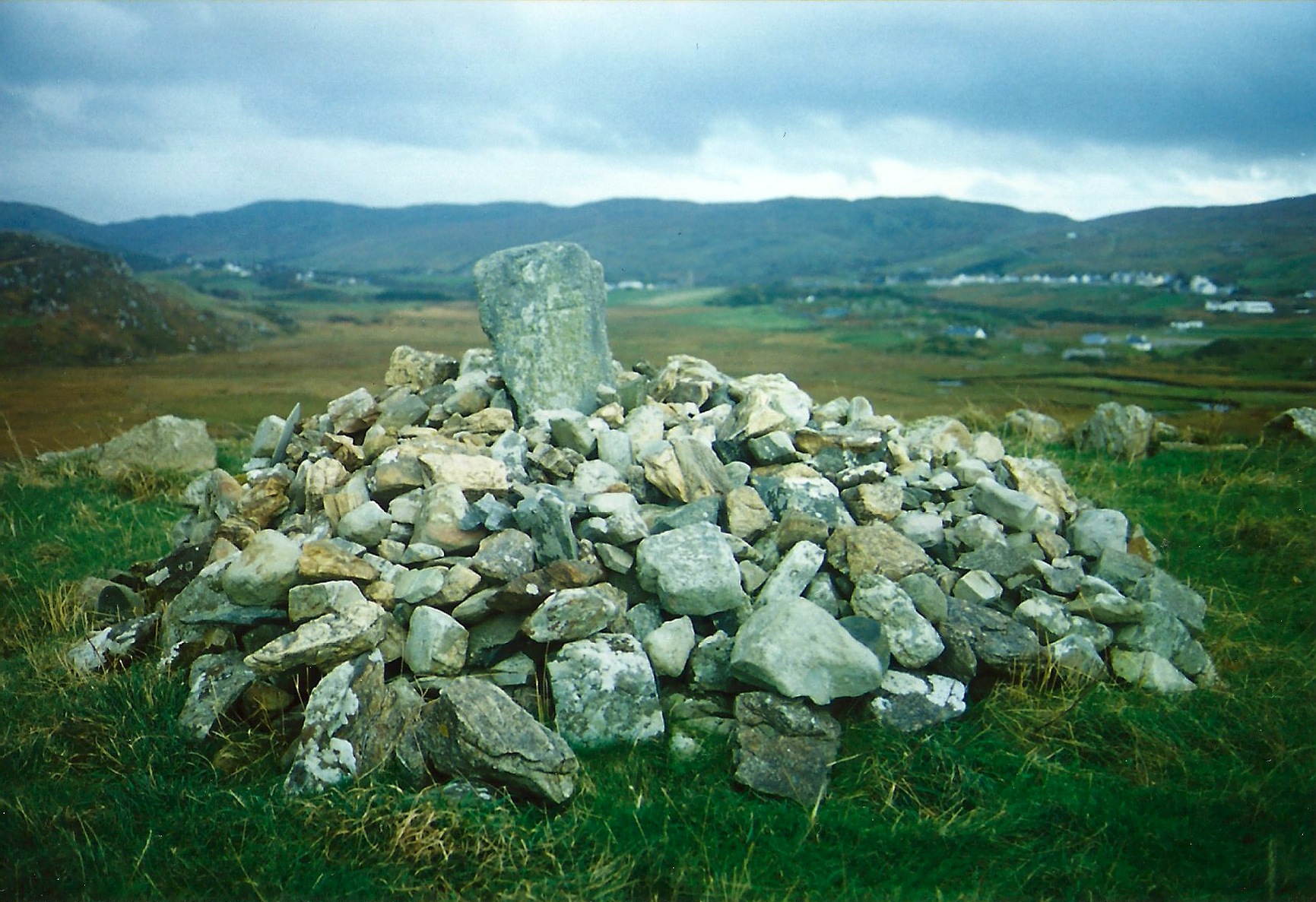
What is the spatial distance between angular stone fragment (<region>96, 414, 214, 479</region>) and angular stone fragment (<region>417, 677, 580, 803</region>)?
9.72 meters

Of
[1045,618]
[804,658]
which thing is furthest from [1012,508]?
[804,658]

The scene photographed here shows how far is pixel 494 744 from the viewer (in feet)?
13.8

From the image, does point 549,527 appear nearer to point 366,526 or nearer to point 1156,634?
point 366,526

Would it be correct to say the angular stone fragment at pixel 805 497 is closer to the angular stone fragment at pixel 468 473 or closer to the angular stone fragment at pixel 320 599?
the angular stone fragment at pixel 468 473

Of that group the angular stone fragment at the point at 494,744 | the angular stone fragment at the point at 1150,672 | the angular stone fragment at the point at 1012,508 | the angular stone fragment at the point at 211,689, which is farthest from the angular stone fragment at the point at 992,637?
the angular stone fragment at the point at 211,689

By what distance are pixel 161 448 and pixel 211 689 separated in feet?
29.6

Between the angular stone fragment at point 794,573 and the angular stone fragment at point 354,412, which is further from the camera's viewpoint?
the angular stone fragment at point 354,412

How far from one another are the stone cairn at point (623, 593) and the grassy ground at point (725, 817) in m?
0.20

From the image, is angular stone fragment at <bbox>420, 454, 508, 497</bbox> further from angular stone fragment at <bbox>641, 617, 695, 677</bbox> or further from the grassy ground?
the grassy ground

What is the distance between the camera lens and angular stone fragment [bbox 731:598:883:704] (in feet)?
15.4

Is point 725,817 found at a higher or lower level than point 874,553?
lower

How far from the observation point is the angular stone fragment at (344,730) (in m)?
4.36

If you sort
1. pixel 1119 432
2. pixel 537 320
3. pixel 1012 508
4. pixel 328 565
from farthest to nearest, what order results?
pixel 1119 432 < pixel 537 320 < pixel 1012 508 < pixel 328 565

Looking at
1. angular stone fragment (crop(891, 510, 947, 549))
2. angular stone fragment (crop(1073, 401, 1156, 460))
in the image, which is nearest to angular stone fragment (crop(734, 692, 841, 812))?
angular stone fragment (crop(891, 510, 947, 549))
